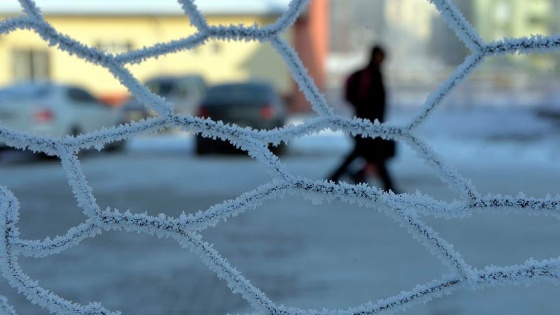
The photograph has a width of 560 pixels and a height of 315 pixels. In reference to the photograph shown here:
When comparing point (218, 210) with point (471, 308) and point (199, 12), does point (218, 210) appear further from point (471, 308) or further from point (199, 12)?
point (471, 308)

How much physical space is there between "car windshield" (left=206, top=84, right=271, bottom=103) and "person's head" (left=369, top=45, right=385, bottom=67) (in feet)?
18.6

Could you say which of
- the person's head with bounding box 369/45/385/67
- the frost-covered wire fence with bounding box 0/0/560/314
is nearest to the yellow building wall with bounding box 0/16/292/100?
the person's head with bounding box 369/45/385/67

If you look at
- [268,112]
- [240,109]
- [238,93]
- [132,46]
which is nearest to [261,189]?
[268,112]

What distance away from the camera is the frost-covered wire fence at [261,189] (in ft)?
4.71

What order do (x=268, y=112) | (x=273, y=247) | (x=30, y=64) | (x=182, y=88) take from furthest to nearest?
(x=30, y=64), (x=182, y=88), (x=268, y=112), (x=273, y=247)

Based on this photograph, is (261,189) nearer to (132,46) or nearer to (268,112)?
(268,112)

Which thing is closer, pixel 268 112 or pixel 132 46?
pixel 268 112

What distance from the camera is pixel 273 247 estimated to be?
16.7ft

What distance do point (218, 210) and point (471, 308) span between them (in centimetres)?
248

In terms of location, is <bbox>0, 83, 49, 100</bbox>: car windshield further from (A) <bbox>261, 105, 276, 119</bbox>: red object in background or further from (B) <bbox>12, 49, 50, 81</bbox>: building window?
(B) <bbox>12, 49, 50, 81</bbox>: building window

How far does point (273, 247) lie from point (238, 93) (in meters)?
7.59

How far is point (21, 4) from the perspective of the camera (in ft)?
4.84

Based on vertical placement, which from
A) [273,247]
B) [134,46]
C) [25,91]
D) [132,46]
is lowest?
[273,247]

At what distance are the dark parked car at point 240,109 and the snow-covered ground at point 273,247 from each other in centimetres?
152
